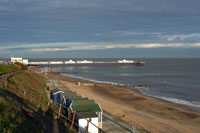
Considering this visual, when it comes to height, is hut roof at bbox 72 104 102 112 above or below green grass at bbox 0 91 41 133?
below

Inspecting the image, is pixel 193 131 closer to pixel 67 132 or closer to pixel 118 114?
pixel 118 114

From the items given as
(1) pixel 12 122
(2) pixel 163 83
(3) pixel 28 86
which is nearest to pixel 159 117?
(3) pixel 28 86

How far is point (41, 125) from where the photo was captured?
1085 centimetres

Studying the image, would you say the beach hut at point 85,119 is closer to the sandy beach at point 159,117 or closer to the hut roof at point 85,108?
the hut roof at point 85,108

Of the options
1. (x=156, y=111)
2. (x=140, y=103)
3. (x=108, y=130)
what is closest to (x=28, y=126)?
(x=108, y=130)

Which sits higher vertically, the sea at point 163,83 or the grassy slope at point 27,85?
the grassy slope at point 27,85

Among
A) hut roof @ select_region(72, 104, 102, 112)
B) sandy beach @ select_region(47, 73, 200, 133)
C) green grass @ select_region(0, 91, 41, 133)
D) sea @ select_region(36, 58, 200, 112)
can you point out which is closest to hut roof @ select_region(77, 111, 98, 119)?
hut roof @ select_region(72, 104, 102, 112)

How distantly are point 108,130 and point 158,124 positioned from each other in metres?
8.72

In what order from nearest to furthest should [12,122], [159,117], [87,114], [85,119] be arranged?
[12,122]
[85,119]
[87,114]
[159,117]

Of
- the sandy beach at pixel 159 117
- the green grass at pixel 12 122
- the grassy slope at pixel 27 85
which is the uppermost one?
the green grass at pixel 12 122

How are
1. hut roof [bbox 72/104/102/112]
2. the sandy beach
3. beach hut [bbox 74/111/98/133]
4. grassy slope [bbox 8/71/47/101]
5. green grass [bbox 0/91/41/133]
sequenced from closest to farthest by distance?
1. green grass [bbox 0/91/41/133]
2. beach hut [bbox 74/111/98/133]
3. hut roof [bbox 72/104/102/112]
4. the sandy beach
5. grassy slope [bbox 8/71/47/101]

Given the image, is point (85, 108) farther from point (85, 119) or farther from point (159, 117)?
point (159, 117)

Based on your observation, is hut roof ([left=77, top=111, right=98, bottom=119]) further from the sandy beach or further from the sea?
the sea

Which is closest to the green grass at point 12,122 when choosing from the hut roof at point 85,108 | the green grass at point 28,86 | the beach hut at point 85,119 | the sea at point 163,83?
the beach hut at point 85,119
